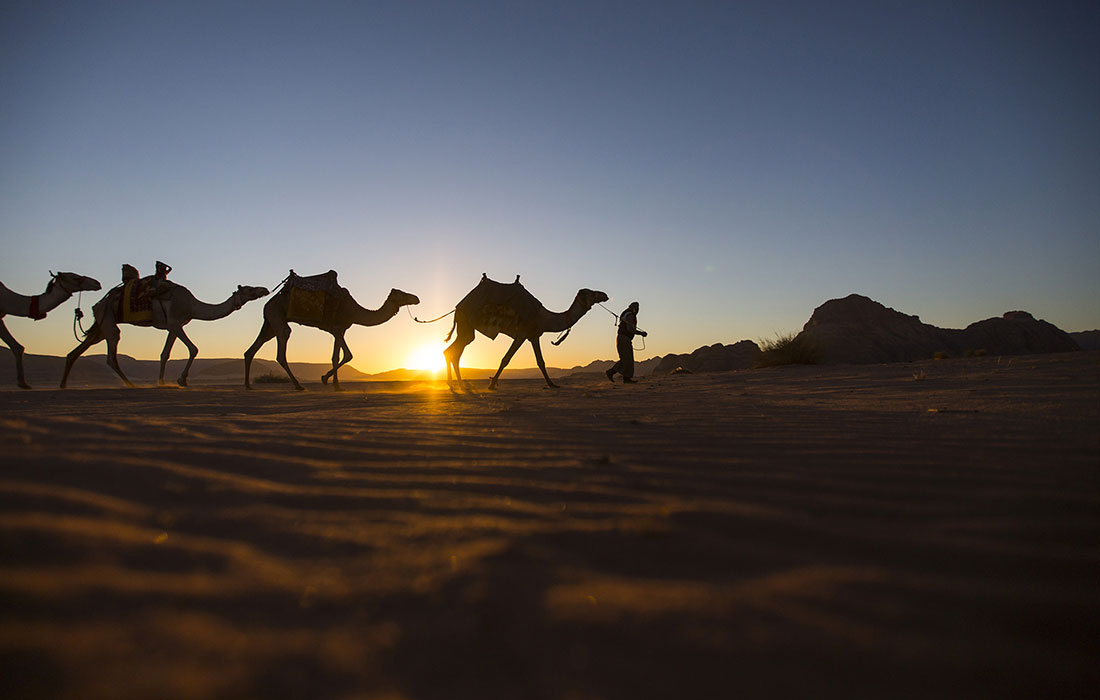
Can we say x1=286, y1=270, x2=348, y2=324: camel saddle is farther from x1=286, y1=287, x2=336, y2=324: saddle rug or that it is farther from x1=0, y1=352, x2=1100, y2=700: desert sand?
x1=0, y1=352, x2=1100, y2=700: desert sand

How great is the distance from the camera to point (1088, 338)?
47781 mm

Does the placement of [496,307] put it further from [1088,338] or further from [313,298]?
[1088,338]

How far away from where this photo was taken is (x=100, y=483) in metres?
2.09

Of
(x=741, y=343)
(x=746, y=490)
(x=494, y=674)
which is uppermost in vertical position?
(x=741, y=343)

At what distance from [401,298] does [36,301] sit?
21.0 feet

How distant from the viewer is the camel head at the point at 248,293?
11961 mm

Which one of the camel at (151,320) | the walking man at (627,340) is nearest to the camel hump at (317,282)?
the camel at (151,320)

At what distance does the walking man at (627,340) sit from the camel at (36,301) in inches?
416

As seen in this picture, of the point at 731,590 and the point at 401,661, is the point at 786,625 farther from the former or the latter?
the point at 401,661

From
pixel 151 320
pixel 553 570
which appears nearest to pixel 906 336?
pixel 151 320

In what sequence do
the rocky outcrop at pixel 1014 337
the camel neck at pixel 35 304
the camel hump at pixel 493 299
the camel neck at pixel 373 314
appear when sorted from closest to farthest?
the camel neck at pixel 35 304
the camel hump at pixel 493 299
the camel neck at pixel 373 314
the rocky outcrop at pixel 1014 337

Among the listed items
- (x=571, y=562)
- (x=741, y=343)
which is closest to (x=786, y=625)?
(x=571, y=562)

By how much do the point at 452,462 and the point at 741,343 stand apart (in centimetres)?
2652

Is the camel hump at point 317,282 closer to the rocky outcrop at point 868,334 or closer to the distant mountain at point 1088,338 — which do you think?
the rocky outcrop at point 868,334
